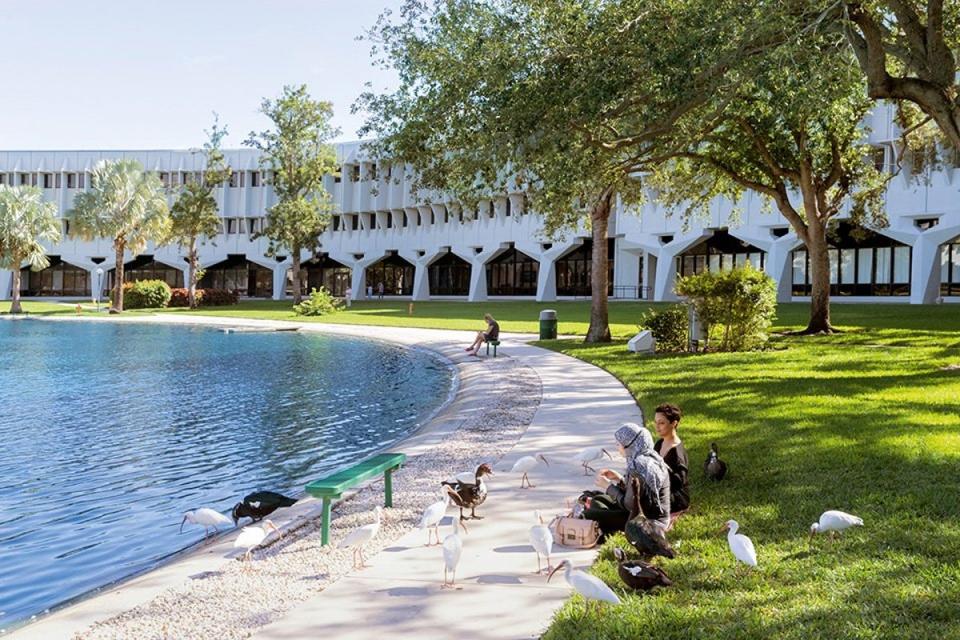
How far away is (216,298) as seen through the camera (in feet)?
211

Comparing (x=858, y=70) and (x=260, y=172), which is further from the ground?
(x=260, y=172)

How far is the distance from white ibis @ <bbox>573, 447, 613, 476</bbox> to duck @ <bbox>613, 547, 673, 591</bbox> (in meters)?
3.46

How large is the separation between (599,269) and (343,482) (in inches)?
739

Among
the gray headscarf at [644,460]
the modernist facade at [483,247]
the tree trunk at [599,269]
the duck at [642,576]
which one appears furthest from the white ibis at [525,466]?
the tree trunk at [599,269]

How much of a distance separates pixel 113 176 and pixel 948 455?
57.8m

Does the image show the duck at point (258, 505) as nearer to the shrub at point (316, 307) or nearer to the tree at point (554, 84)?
the tree at point (554, 84)

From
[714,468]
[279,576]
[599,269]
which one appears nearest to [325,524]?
[279,576]

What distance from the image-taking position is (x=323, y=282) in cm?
8088

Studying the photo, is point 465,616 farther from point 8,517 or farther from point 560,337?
point 560,337

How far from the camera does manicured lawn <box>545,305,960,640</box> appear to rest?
16.5 ft

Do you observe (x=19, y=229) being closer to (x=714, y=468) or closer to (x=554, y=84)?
(x=554, y=84)

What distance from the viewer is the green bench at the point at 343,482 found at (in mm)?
7180

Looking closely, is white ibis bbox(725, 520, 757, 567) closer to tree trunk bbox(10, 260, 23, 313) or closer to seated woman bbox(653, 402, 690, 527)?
seated woman bbox(653, 402, 690, 527)

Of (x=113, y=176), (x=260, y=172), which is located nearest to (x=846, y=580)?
(x=113, y=176)
